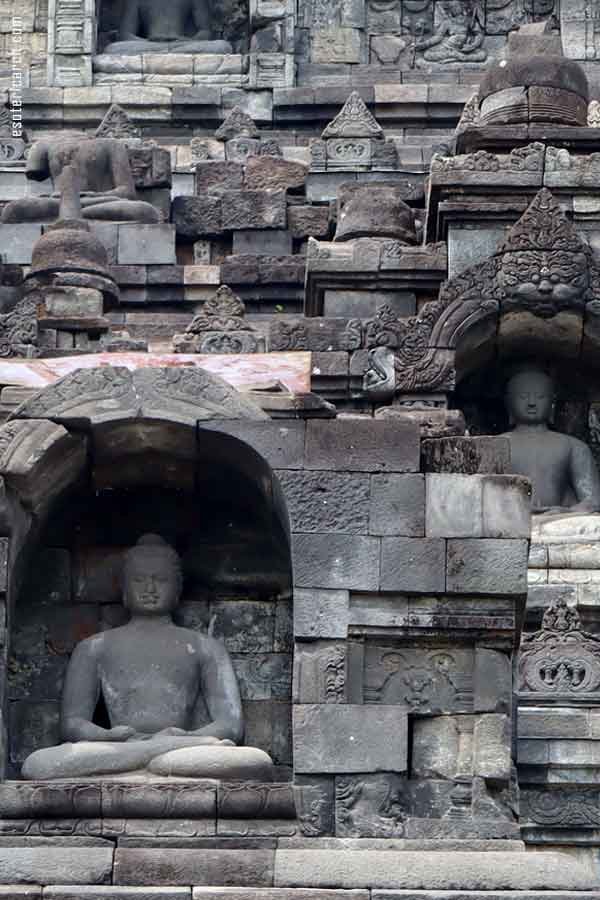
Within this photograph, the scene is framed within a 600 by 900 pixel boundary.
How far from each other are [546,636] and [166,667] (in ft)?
9.86

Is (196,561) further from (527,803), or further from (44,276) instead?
(44,276)

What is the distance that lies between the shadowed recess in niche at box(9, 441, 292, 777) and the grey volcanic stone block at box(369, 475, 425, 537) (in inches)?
33.1

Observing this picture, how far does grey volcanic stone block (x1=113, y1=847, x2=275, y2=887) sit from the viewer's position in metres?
23.7

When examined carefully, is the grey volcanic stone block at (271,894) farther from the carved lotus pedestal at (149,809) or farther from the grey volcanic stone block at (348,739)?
the grey volcanic stone block at (348,739)

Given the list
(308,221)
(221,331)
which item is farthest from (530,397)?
(308,221)

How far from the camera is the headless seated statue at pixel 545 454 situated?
104 feet

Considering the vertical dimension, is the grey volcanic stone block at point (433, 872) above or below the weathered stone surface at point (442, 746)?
below

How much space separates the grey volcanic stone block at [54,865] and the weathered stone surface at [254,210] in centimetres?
1329

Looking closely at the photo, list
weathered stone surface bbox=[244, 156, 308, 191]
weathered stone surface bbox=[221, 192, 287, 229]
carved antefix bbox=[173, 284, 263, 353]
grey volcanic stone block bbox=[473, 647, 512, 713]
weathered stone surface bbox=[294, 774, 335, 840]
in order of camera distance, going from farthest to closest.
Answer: weathered stone surface bbox=[244, 156, 308, 191] → weathered stone surface bbox=[221, 192, 287, 229] → carved antefix bbox=[173, 284, 263, 353] → grey volcanic stone block bbox=[473, 647, 512, 713] → weathered stone surface bbox=[294, 774, 335, 840]

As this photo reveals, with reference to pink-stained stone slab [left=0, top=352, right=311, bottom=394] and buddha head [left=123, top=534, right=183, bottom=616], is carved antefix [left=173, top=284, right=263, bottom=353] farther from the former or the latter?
buddha head [left=123, top=534, right=183, bottom=616]

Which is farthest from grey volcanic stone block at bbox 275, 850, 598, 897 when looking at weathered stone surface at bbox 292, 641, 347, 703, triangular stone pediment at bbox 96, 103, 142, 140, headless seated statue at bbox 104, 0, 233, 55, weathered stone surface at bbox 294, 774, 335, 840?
headless seated statue at bbox 104, 0, 233, 55

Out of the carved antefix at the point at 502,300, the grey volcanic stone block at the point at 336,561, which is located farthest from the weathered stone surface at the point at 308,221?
the grey volcanic stone block at the point at 336,561

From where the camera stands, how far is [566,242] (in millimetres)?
31578

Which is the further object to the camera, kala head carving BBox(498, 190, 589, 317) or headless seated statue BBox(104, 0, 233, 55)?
headless seated statue BBox(104, 0, 233, 55)
